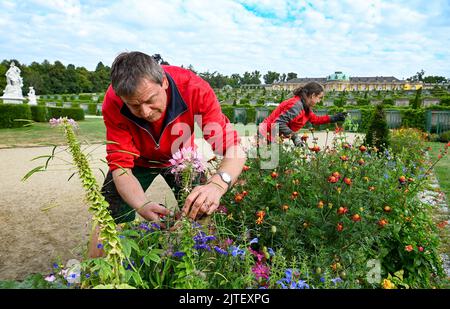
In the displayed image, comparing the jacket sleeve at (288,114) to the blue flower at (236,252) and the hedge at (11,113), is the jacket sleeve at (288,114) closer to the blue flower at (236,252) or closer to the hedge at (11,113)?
the blue flower at (236,252)

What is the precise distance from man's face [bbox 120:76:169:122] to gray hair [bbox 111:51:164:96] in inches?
0.9

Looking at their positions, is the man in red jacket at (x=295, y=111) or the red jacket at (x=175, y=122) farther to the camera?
the man in red jacket at (x=295, y=111)

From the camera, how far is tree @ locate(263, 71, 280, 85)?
10075cm

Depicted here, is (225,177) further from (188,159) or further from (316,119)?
(316,119)

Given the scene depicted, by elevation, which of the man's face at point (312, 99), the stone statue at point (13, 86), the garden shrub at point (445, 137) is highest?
the stone statue at point (13, 86)

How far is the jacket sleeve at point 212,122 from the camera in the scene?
6.27 ft

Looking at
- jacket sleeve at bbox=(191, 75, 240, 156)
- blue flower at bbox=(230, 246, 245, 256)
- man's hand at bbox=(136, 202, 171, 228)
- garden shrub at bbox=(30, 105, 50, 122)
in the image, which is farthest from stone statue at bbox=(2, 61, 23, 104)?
blue flower at bbox=(230, 246, 245, 256)

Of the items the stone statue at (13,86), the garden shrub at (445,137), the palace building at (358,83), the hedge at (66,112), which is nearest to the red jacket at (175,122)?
the garden shrub at (445,137)

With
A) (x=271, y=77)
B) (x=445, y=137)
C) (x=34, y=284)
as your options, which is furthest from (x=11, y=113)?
(x=271, y=77)

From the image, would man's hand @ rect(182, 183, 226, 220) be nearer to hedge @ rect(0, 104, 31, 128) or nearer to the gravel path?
the gravel path

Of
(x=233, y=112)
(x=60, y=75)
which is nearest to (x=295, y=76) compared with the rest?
(x=60, y=75)

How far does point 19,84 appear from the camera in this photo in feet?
84.0
